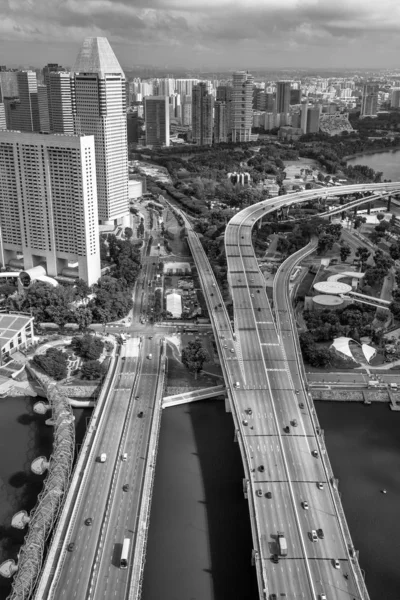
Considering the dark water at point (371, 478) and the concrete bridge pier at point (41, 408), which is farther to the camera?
the concrete bridge pier at point (41, 408)

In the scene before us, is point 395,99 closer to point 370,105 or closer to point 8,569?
point 370,105

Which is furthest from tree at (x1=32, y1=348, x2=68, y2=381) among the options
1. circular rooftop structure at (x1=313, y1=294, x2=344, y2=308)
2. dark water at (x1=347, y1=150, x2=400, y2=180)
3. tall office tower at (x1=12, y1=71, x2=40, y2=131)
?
dark water at (x1=347, y1=150, x2=400, y2=180)

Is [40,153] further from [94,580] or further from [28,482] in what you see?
[94,580]

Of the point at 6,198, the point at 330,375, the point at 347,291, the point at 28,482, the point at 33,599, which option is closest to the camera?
the point at 33,599

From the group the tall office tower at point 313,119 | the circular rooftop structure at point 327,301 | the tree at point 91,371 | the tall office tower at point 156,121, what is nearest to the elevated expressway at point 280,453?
the circular rooftop structure at point 327,301

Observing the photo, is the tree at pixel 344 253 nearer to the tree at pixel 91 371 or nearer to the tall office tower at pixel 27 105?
the tree at pixel 91 371

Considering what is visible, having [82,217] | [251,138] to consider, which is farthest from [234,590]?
[251,138]
